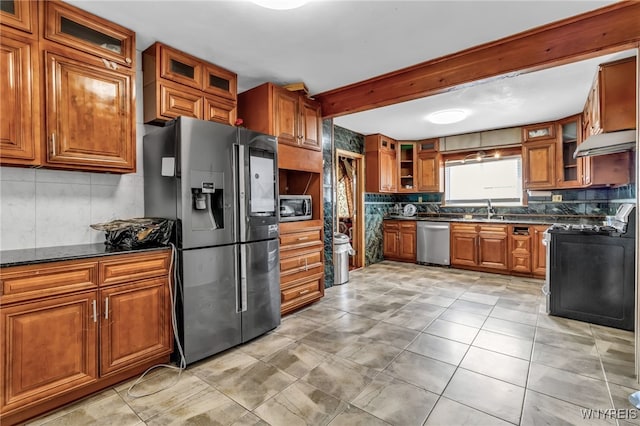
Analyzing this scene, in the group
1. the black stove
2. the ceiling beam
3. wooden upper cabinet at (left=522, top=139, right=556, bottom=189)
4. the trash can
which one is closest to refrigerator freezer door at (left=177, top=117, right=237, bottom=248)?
the ceiling beam

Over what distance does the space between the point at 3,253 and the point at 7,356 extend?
0.65 m

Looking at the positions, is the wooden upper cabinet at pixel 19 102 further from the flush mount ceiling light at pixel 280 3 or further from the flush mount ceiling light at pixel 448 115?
the flush mount ceiling light at pixel 448 115

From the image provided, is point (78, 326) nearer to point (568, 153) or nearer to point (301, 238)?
point (301, 238)

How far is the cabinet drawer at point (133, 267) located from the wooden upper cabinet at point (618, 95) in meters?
3.90

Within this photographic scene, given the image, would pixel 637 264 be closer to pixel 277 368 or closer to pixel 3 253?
pixel 277 368

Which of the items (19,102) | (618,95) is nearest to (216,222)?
(19,102)

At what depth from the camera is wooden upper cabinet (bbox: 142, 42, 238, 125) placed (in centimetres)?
249

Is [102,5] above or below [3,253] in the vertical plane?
above

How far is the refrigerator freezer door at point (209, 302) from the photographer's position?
223 centimetres

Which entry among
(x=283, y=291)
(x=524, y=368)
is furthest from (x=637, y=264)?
(x=283, y=291)

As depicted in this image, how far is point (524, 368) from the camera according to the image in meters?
2.19

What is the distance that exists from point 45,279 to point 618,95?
4.51 metres

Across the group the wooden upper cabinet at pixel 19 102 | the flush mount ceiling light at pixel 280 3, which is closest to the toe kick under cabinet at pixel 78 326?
the wooden upper cabinet at pixel 19 102

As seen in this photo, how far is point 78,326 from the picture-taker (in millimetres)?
1808
